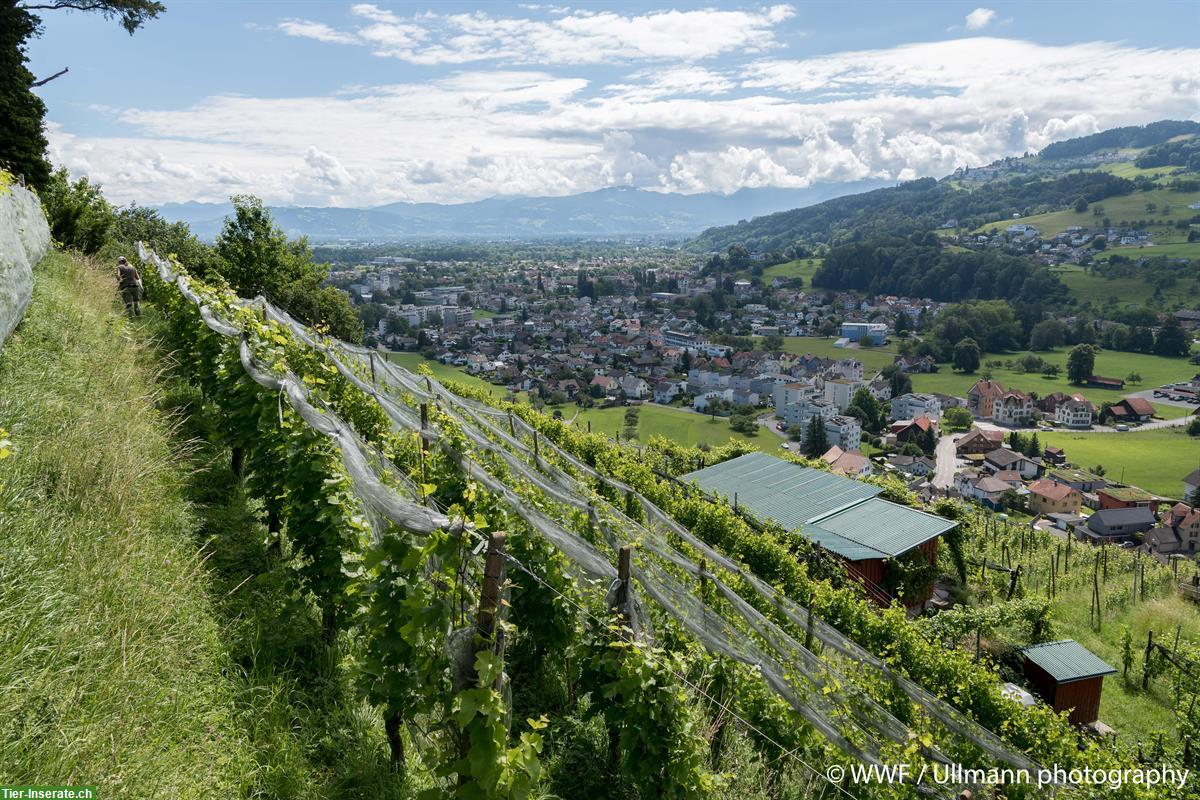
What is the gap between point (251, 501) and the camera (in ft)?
20.6

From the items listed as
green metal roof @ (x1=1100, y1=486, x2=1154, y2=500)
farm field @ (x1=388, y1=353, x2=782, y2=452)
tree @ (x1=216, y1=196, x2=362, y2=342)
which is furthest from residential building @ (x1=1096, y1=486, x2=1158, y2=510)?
tree @ (x1=216, y1=196, x2=362, y2=342)

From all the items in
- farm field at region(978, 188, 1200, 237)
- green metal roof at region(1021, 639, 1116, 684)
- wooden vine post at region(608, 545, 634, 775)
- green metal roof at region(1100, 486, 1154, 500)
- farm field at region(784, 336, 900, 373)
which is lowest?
green metal roof at region(1100, 486, 1154, 500)

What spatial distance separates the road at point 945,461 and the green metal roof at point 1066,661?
169 ft

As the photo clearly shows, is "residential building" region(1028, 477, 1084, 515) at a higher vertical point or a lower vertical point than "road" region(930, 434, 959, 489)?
higher

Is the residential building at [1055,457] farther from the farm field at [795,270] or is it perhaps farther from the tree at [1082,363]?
the farm field at [795,270]

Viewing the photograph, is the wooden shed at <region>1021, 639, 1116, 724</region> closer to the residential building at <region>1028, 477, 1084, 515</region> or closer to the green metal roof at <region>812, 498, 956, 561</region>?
the green metal roof at <region>812, 498, 956, 561</region>

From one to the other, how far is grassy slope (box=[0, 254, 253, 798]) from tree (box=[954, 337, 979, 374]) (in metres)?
109

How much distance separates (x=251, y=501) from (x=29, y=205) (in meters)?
8.84

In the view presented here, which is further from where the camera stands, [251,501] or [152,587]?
[251,501]

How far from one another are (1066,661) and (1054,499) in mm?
49606

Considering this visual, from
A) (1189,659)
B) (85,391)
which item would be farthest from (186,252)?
(1189,659)

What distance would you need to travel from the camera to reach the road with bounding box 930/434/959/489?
6251cm

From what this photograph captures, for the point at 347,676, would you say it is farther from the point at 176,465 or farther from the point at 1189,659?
the point at 1189,659

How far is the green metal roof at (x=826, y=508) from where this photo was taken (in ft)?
48.0
